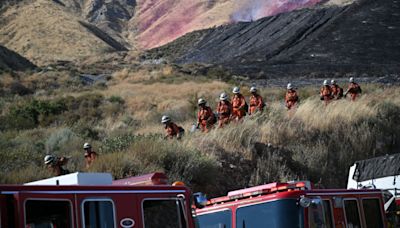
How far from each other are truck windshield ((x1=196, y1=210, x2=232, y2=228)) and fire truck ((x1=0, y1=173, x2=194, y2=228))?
172cm

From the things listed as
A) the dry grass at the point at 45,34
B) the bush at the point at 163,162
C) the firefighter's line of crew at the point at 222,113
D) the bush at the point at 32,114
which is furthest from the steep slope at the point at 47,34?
the bush at the point at 163,162

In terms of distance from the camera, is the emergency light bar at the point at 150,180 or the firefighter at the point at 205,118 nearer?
the emergency light bar at the point at 150,180

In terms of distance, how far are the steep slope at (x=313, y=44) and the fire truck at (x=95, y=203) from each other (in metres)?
A: 41.0

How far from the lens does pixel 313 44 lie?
60031 mm

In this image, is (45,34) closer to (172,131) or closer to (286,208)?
(172,131)

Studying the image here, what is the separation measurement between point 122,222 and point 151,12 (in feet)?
437

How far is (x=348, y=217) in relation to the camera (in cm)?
984

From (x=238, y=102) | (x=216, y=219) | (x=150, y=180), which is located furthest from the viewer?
(x=238, y=102)

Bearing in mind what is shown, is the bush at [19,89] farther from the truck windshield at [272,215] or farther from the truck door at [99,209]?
the truck door at [99,209]

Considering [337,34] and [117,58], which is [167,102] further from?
[117,58]

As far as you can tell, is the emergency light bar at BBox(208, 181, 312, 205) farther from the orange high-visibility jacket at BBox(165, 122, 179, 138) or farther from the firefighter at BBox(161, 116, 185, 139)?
the orange high-visibility jacket at BBox(165, 122, 179, 138)

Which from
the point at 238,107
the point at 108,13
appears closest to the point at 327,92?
the point at 238,107

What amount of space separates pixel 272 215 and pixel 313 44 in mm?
52125

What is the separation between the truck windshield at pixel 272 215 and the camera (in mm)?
8656
